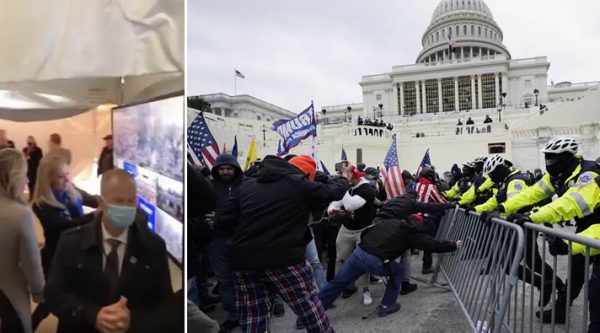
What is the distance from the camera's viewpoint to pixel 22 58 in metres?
1.62

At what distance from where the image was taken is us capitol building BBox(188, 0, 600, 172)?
33000 millimetres

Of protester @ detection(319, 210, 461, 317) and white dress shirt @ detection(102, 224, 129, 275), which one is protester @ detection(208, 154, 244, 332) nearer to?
protester @ detection(319, 210, 461, 317)

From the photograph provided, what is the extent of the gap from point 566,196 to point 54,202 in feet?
11.1

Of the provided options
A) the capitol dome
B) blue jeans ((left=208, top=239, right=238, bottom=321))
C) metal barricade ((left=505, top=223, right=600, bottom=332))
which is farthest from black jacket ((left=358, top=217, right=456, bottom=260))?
the capitol dome

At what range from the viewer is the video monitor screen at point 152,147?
64.3 inches

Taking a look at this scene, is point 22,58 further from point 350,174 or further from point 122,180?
point 350,174

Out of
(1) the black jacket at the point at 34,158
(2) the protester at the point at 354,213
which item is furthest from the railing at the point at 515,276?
(1) the black jacket at the point at 34,158

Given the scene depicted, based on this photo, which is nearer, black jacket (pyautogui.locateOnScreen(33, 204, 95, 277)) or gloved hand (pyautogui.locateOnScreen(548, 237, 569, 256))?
black jacket (pyautogui.locateOnScreen(33, 204, 95, 277))

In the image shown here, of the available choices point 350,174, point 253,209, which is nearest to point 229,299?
point 253,209

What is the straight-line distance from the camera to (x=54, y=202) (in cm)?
162

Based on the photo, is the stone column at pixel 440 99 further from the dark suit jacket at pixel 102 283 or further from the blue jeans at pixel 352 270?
the dark suit jacket at pixel 102 283

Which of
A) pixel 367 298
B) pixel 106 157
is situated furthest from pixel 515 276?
pixel 106 157

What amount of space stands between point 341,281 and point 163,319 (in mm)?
3029

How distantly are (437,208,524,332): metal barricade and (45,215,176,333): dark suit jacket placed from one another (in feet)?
8.30
